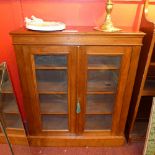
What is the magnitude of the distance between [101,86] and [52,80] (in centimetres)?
44

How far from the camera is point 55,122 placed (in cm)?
177

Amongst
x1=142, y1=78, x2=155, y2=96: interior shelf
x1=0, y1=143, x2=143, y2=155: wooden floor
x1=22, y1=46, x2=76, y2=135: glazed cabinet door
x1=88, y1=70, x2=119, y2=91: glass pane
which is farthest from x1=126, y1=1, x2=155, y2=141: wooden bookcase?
x1=22, y1=46, x2=76, y2=135: glazed cabinet door

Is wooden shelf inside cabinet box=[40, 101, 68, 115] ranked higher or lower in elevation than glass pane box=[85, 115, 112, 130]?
higher

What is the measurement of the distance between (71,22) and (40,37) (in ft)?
→ 1.47

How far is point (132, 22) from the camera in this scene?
1605mm

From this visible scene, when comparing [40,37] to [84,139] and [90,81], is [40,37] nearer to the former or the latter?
[90,81]

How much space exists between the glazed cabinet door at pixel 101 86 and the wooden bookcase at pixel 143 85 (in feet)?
0.45

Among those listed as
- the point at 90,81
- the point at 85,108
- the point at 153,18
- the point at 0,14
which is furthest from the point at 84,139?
the point at 0,14

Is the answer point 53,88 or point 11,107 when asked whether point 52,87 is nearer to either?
point 53,88

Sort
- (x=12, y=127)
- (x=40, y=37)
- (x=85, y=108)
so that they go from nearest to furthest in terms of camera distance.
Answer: (x=40, y=37) < (x=12, y=127) < (x=85, y=108)

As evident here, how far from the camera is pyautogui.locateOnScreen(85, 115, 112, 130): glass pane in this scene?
5.71ft

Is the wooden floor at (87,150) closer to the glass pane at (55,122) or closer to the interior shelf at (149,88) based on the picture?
the glass pane at (55,122)

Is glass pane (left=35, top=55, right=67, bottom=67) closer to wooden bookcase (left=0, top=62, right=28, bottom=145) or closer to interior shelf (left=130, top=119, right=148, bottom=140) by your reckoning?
wooden bookcase (left=0, top=62, right=28, bottom=145)

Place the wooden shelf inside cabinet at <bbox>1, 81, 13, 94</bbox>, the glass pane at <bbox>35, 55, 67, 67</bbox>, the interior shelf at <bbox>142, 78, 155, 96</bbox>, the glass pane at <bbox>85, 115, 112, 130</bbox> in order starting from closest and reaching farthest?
1. the wooden shelf inside cabinet at <bbox>1, 81, 13, 94</bbox>
2. the glass pane at <bbox>35, 55, 67, 67</bbox>
3. the interior shelf at <bbox>142, 78, 155, 96</bbox>
4. the glass pane at <bbox>85, 115, 112, 130</bbox>
